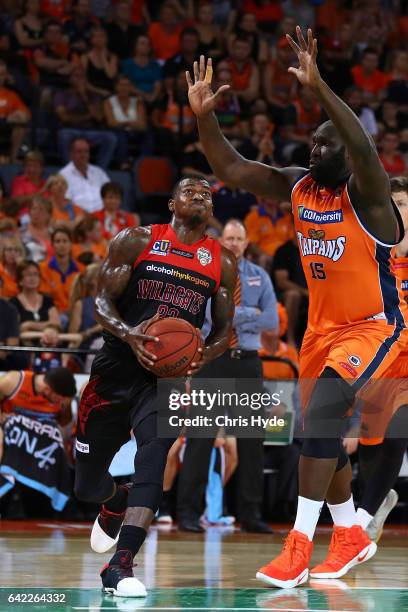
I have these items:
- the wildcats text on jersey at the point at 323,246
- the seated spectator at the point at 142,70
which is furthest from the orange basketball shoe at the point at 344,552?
the seated spectator at the point at 142,70

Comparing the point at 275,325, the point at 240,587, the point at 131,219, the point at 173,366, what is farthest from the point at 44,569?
the point at 131,219

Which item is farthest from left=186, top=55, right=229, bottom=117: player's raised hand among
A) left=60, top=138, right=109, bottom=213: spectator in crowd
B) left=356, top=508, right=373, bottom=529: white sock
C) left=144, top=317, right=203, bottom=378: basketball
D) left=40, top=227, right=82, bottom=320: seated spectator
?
left=60, top=138, right=109, bottom=213: spectator in crowd

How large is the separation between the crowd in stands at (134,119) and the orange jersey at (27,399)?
1.76ft

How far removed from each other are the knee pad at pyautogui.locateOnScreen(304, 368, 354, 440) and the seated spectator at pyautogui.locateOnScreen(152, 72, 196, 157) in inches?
331

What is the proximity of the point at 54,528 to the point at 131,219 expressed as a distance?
439 centimetres

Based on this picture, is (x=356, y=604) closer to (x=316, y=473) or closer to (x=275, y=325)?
(x=316, y=473)

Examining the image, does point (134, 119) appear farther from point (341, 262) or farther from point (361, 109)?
point (341, 262)

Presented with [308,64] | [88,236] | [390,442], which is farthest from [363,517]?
[88,236]

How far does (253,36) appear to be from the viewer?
1501cm

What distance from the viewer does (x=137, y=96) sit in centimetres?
1371

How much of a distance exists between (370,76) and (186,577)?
435 inches

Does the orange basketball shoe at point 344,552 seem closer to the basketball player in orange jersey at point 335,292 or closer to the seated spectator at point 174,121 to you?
the basketball player in orange jersey at point 335,292

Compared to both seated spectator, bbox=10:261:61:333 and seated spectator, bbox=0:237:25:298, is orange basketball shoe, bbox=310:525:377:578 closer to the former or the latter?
seated spectator, bbox=10:261:61:333

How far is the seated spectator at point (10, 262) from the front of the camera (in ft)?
34.3
